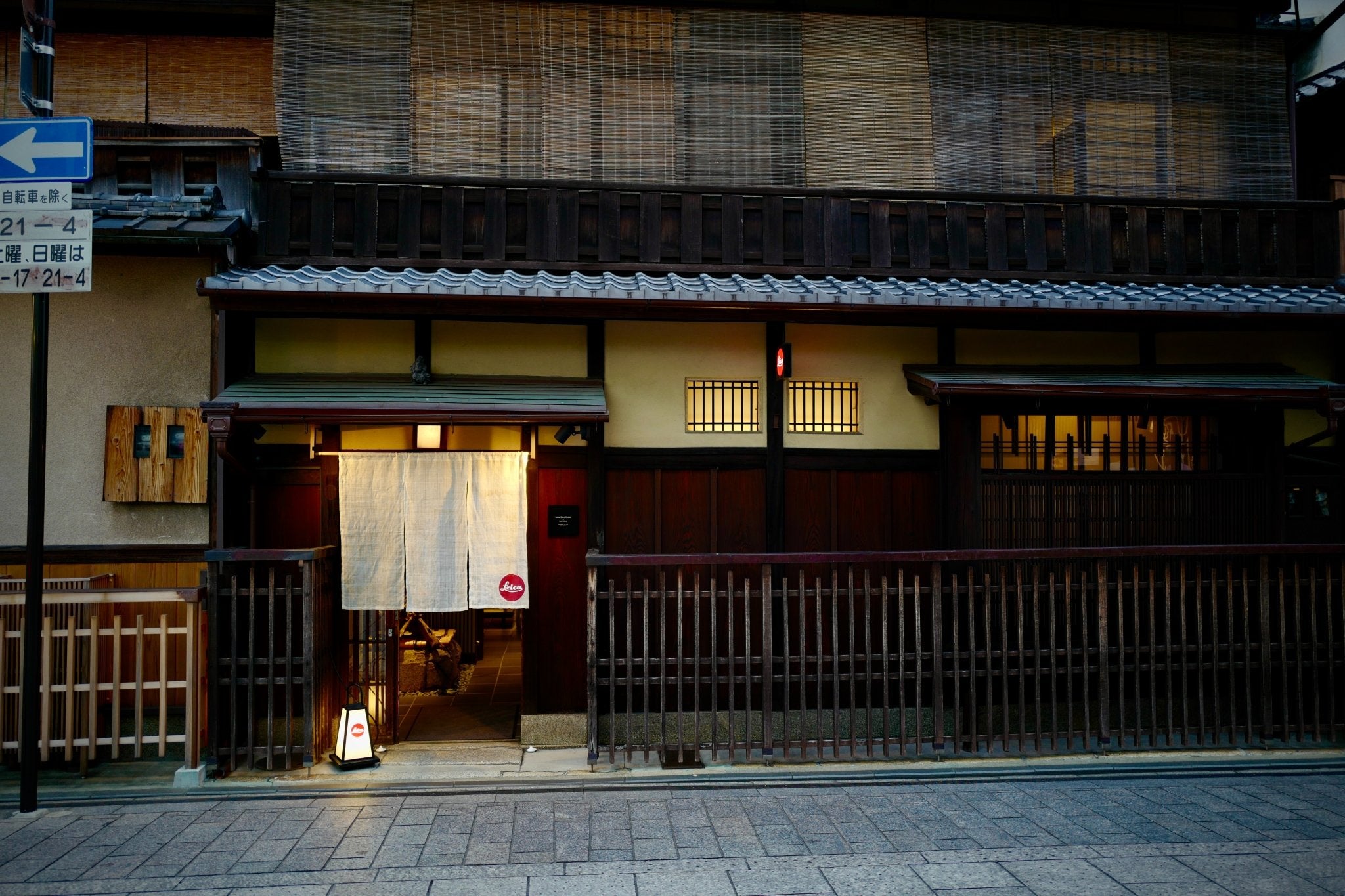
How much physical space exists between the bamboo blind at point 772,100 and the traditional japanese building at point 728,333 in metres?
0.05

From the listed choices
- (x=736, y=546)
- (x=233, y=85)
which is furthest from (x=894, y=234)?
(x=233, y=85)

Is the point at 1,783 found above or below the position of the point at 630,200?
below

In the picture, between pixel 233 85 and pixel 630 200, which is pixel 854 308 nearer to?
pixel 630 200

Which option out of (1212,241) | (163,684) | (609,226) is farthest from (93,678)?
(1212,241)

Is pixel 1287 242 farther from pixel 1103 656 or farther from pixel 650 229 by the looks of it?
pixel 650 229

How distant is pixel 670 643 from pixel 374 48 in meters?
8.01

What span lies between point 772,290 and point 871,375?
1.71 m

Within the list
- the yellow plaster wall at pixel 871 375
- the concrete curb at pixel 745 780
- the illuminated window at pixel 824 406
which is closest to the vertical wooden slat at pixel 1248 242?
the yellow plaster wall at pixel 871 375

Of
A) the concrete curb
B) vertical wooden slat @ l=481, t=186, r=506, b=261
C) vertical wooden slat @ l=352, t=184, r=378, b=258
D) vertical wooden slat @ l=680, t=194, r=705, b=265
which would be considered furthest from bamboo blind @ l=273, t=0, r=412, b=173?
the concrete curb

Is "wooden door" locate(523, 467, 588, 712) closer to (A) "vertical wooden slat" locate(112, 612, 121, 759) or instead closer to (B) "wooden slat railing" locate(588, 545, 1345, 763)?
(B) "wooden slat railing" locate(588, 545, 1345, 763)

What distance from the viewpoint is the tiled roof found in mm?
8109

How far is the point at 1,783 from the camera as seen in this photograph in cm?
741

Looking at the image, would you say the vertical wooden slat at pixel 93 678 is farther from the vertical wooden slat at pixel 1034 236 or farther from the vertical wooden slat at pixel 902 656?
the vertical wooden slat at pixel 1034 236

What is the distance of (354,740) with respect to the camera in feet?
25.9
